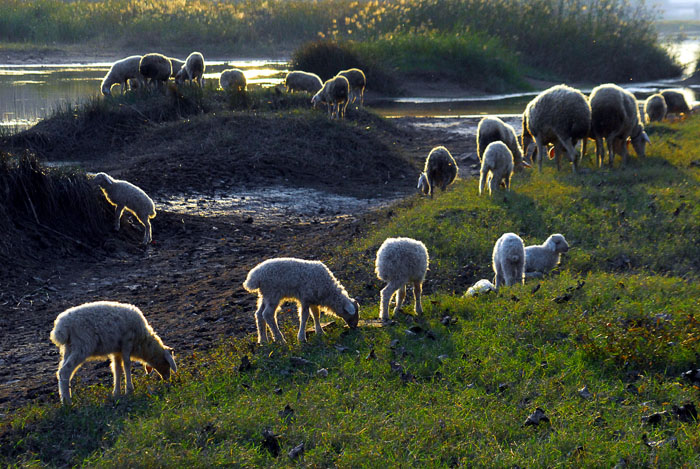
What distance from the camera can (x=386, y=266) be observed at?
7148 mm

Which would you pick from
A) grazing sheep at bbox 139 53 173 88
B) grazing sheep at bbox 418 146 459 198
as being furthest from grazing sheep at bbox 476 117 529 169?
grazing sheep at bbox 139 53 173 88

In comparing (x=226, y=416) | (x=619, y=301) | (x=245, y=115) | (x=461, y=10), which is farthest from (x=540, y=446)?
(x=461, y=10)

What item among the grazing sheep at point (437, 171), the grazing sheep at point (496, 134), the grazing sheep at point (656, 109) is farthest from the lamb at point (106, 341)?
the grazing sheep at point (656, 109)

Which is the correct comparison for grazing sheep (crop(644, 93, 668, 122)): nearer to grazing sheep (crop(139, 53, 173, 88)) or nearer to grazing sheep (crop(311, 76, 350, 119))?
grazing sheep (crop(311, 76, 350, 119))

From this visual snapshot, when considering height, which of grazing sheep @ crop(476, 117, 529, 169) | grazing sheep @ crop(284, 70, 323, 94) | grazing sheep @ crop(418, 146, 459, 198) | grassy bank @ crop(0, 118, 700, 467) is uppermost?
grazing sheep @ crop(284, 70, 323, 94)

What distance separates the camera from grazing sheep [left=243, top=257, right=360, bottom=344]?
6.58 meters

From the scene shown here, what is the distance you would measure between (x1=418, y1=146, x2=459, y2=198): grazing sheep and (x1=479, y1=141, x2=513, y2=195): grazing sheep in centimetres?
84

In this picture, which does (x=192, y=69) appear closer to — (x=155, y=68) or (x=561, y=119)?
(x=155, y=68)

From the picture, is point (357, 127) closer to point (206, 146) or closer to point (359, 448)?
point (206, 146)

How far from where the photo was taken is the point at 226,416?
507 cm

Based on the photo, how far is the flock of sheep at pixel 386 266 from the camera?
5684 millimetres

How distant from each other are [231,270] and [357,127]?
9.81 meters

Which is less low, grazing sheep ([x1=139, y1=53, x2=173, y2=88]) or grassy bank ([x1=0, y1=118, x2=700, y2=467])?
grazing sheep ([x1=139, y1=53, x2=173, y2=88])

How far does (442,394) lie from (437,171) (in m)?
8.15
